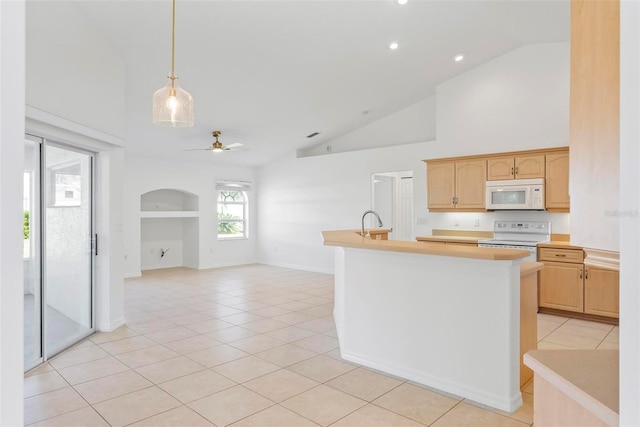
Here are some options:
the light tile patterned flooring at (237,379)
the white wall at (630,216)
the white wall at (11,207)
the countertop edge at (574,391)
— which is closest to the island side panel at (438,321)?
the light tile patterned flooring at (237,379)

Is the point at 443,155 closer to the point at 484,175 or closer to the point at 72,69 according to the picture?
the point at 484,175

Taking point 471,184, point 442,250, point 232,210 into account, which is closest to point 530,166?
point 471,184

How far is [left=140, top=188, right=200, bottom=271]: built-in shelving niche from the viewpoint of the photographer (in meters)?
9.01

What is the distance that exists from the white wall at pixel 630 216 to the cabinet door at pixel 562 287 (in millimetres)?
5047

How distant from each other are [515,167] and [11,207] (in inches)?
→ 237

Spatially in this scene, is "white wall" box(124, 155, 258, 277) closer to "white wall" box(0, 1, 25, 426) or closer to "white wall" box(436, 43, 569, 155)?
"white wall" box(436, 43, 569, 155)

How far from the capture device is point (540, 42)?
18.0 ft

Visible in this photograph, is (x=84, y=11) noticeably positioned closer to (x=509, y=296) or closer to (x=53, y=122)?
(x=53, y=122)

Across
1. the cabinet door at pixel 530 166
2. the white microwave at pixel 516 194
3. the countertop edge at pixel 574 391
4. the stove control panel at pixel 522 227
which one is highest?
the cabinet door at pixel 530 166

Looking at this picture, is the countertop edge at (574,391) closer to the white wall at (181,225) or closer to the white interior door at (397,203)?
the white interior door at (397,203)

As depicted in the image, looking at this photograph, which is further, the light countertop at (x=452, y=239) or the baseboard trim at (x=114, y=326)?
the light countertop at (x=452, y=239)

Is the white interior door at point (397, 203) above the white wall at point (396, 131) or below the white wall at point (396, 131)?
below

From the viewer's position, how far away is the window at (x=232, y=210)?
9664 millimetres

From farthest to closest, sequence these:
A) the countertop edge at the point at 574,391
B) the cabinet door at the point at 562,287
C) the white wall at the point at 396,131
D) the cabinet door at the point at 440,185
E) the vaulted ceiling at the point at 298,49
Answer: the white wall at the point at 396,131 → the cabinet door at the point at 440,185 → the cabinet door at the point at 562,287 → the vaulted ceiling at the point at 298,49 → the countertop edge at the point at 574,391
